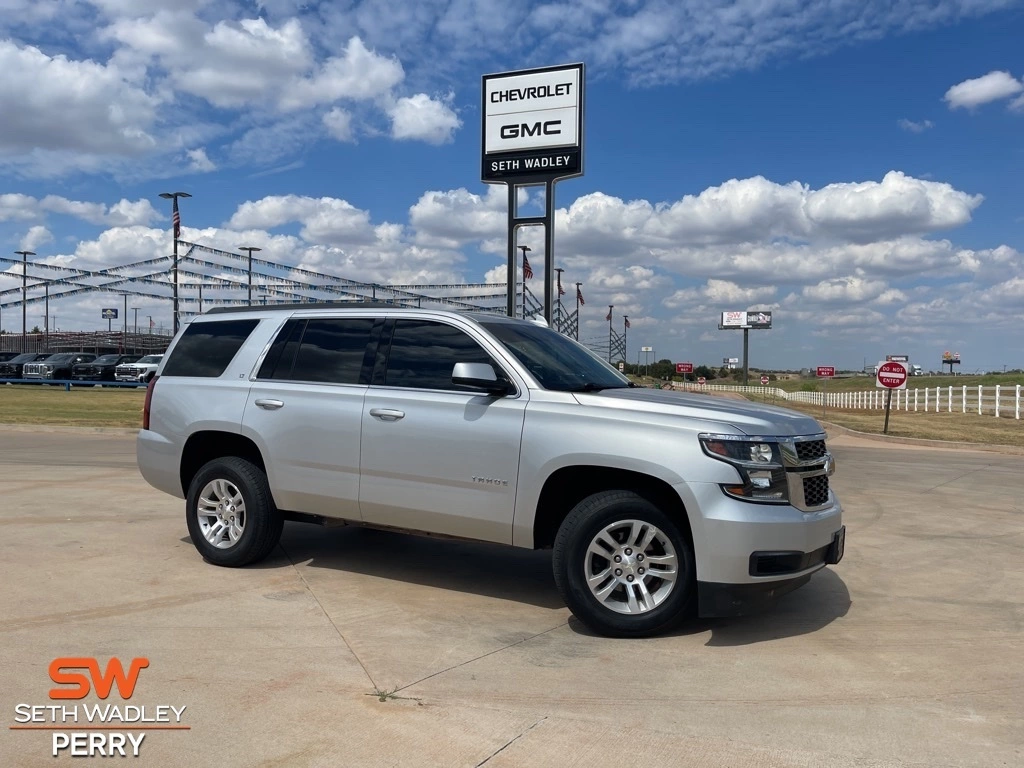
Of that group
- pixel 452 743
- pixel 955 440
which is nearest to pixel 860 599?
pixel 452 743

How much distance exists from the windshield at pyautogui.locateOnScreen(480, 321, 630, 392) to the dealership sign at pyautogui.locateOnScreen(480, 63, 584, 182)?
544 inches

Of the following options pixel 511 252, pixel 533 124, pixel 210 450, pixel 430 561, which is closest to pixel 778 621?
pixel 430 561

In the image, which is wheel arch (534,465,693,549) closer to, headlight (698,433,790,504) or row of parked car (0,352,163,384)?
headlight (698,433,790,504)

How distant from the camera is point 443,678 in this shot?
4.46 meters

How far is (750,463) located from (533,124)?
16718 millimetres

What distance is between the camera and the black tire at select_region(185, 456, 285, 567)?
6496 millimetres

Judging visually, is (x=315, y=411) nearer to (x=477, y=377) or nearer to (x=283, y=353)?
(x=283, y=353)

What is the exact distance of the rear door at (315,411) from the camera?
242 inches

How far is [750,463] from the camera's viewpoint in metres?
4.93

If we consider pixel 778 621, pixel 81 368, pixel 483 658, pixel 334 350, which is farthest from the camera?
pixel 81 368

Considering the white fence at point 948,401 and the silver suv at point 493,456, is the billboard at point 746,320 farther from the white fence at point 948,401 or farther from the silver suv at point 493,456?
the silver suv at point 493,456

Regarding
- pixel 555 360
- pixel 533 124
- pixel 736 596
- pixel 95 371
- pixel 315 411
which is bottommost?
pixel 736 596

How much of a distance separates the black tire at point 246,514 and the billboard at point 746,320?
150967 millimetres

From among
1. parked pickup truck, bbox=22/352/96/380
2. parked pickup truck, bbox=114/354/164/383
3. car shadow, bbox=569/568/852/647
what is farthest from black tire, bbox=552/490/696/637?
parked pickup truck, bbox=22/352/96/380
